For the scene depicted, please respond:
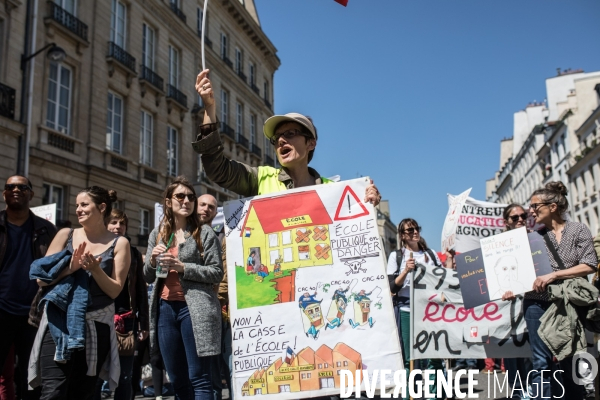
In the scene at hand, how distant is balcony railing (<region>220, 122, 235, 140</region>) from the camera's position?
3029cm

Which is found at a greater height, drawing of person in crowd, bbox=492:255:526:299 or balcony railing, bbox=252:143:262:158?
balcony railing, bbox=252:143:262:158

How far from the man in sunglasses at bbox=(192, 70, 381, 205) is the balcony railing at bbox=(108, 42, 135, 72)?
1881 cm

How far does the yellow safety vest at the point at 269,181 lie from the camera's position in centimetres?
319

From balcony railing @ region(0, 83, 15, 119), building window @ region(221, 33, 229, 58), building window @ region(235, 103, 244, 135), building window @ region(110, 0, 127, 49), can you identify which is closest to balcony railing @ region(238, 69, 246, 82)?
building window @ region(235, 103, 244, 135)

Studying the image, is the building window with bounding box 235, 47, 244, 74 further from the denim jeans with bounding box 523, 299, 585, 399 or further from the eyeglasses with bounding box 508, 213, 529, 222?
the denim jeans with bounding box 523, 299, 585, 399

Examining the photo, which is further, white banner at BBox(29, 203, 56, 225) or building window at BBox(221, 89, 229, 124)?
building window at BBox(221, 89, 229, 124)

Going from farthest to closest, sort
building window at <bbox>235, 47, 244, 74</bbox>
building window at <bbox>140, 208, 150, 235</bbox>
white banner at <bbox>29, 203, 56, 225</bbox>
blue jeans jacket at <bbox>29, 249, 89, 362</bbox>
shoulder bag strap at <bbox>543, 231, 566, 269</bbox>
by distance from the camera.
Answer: building window at <bbox>235, 47, 244, 74</bbox> → building window at <bbox>140, 208, 150, 235</bbox> → white banner at <bbox>29, 203, 56, 225</bbox> → shoulder bag strap at <bbox>543, 231, 566, 269</bbox> → blue jeans jacket at <bbox>29, 249, 89, 362</bbox>

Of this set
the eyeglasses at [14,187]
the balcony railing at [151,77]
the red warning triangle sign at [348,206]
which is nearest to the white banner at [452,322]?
the red warning triangle sign at [348,206]

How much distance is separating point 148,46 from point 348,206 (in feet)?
73.9

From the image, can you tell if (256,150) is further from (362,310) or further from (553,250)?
(362,310)

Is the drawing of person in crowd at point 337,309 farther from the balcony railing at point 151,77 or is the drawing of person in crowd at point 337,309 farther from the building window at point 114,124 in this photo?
the balcony railing at point 151,77

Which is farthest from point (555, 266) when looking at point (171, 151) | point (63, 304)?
point (171, 151)

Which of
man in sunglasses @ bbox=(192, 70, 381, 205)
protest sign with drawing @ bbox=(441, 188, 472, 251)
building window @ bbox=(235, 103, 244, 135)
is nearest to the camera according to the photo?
man in sunglasses @ bbox=(192, 70, 381, 205)

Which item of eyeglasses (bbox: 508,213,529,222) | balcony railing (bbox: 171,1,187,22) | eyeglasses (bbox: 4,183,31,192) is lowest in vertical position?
eyeglasses (bbox: 508,213,529,222)
